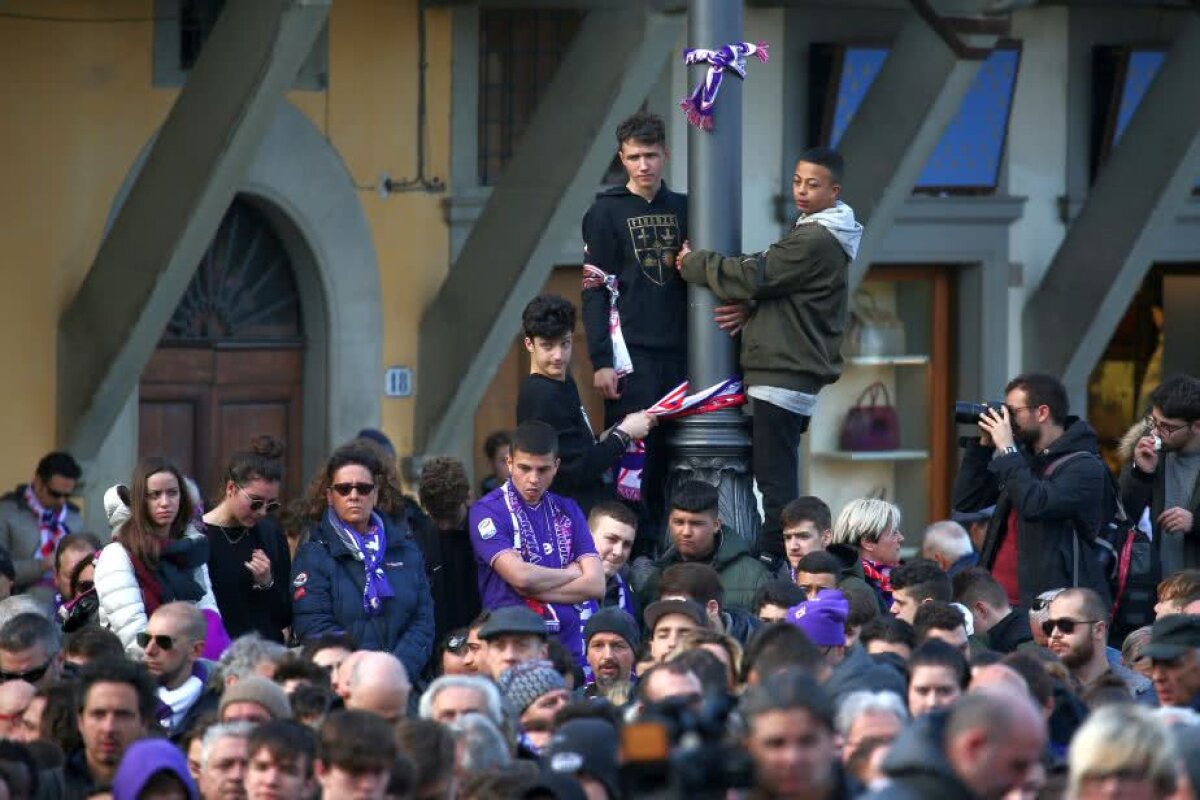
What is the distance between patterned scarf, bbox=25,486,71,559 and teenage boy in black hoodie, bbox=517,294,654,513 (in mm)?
3815

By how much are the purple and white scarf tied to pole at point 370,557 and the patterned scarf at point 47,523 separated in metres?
3.98

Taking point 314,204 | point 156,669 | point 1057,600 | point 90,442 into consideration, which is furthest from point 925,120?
point 156,669

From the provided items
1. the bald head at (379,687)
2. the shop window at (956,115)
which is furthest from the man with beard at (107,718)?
the shop window at (956,115)

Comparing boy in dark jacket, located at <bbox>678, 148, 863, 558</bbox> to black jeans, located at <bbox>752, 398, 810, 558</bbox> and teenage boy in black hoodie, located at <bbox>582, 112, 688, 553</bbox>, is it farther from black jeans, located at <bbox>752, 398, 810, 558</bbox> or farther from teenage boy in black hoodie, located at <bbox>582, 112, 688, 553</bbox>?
teenage boy in black hoodie, located at <bbox>582, 112, 688, 553</bbox>

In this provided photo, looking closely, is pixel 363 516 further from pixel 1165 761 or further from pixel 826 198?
pixel 1165 761

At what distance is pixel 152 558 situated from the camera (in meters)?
10.4

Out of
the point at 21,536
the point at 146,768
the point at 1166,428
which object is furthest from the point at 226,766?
the point at 21,536

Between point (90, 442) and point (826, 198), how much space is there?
558 centimetres

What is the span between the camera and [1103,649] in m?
10.3

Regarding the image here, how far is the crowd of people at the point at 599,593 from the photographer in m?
8.16

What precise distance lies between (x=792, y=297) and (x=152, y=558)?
2.73m

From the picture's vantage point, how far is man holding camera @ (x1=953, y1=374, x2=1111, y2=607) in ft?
37.1

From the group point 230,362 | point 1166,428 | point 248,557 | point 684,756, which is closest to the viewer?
point 684,756

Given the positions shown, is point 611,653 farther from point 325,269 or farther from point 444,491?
point 325,269
